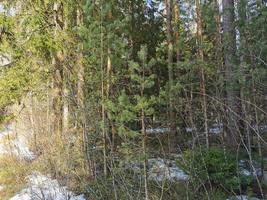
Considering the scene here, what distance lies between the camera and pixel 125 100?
7.80 m

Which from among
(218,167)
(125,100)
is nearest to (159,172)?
(125,100)

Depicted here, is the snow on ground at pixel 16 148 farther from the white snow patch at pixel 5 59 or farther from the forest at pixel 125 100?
the white snow patch at pixel 5 59

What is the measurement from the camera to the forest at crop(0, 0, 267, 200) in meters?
7.65

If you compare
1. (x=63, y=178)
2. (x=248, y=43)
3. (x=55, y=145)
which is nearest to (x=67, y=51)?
(x=55, y=145)

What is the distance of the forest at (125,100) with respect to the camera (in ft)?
25.1

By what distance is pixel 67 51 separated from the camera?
464 inches

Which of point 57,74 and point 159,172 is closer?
point 159,172

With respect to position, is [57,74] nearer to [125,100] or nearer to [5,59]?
[5,59]

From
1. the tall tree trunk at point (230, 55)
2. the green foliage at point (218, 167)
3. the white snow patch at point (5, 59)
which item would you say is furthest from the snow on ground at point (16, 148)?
the tall tree trunk at point (230, 55)

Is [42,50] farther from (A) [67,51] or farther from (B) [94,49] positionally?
(B) [94,49]

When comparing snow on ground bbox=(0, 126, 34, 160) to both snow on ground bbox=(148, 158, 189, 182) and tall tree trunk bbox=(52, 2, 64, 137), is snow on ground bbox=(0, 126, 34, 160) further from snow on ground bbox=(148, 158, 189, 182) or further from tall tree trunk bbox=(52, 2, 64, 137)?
snow on ground bbox=(148, 158, 189, 182)

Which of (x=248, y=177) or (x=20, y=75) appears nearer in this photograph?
(x=248, y=177)

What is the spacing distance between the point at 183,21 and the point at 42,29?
16.8 ft

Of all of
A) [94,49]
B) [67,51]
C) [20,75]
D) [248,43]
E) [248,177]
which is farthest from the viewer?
[20,75]
